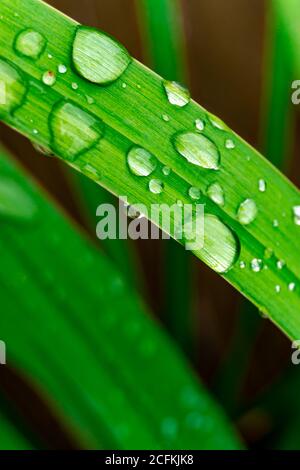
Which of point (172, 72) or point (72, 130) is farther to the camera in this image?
point (172, 72)

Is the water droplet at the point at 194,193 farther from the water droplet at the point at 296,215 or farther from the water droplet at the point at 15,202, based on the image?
the water droplet at the point at 15,202

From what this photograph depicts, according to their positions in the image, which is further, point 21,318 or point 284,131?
point 284,131

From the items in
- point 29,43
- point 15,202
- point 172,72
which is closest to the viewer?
point 29,43

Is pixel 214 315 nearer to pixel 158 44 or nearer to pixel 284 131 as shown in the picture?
Result: pixel 284 131

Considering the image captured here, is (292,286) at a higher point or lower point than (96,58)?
lower

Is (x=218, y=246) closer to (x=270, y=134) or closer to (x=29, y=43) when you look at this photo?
(x=29, y=43)

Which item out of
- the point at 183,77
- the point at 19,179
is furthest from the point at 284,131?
the point at 19,179

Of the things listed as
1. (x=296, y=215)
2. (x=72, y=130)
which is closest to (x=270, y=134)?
(x=296, y=215)

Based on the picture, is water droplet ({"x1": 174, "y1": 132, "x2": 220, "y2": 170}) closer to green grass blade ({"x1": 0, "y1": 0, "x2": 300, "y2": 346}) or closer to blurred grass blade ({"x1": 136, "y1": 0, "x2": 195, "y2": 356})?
green grass blade ({"x1": 0, "y1": 0, "x2": 300, "y2": 346})
